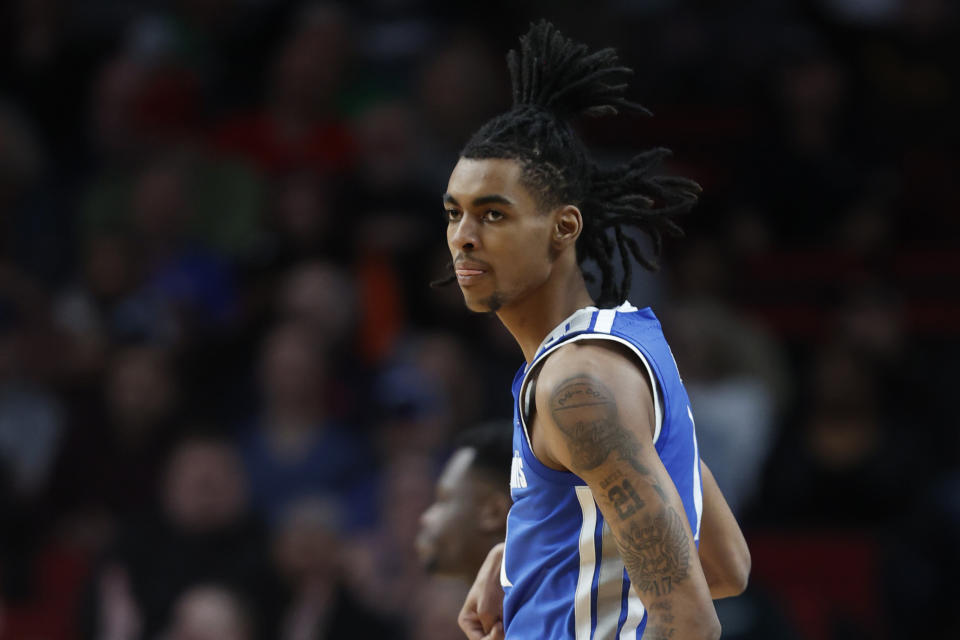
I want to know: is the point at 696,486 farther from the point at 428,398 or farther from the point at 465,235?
the point at 428,398

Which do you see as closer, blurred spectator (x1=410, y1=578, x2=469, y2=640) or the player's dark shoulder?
the player's dark shoulder

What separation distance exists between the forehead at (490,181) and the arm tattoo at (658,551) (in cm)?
69

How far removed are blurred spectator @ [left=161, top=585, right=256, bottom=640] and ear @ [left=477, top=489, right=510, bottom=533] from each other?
2.48 m

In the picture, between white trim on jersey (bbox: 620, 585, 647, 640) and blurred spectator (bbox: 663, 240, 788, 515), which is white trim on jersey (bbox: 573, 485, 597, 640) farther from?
blurred spectator (bbox: 663, 240, 788, 515)

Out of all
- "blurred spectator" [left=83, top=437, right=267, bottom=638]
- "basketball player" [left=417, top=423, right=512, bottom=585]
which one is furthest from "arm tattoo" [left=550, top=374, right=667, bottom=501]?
"blurred spectator" [left=83, top=437, right=267, bottom=638]

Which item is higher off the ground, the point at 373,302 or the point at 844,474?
the point at 373,302

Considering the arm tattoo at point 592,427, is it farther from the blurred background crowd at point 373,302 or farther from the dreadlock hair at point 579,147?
the blurred background crowd at point 373,302

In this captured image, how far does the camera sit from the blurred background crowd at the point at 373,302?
6.39 meters

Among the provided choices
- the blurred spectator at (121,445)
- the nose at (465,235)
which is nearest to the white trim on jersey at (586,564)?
the nose at (465,235)

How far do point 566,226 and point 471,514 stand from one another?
1.23 meters

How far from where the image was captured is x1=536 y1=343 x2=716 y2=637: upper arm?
2479 millimetres

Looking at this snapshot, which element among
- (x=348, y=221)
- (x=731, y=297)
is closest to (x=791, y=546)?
(x=731, y=297)

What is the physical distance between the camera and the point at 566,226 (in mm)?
2826

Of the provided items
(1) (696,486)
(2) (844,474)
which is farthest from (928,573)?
(1) (696,486)
